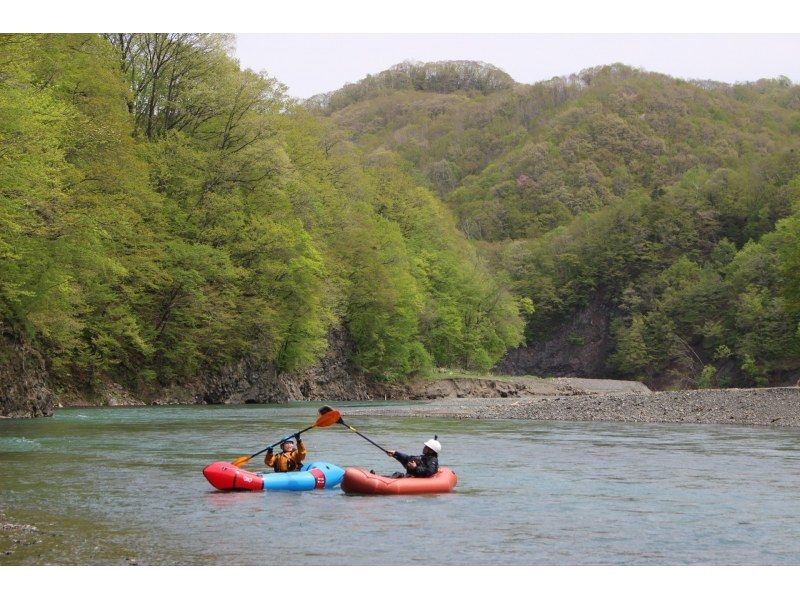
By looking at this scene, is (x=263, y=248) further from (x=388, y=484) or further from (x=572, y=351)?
(x=572, y=351)

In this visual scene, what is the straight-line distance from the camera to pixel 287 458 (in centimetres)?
2127

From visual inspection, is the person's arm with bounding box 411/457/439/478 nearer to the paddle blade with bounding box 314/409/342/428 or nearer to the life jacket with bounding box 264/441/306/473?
the life jacket with bounding box 264/441/306/473

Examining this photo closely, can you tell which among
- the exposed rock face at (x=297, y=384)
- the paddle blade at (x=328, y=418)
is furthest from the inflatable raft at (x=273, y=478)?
the exposed rock face at (x=297, y=384)

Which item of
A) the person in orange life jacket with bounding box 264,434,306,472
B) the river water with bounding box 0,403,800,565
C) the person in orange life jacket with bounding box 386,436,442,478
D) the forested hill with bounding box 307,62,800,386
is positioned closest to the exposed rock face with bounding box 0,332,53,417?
the river water with bounding box 0,403,800,565

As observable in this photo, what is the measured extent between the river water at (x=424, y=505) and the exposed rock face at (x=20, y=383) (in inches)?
179

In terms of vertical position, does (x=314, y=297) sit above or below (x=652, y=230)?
below


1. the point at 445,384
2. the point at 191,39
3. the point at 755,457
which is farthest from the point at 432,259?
the point at 755,457

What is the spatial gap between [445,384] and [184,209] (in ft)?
106

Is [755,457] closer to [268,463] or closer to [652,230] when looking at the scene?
[268,463]

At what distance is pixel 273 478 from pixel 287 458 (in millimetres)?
799

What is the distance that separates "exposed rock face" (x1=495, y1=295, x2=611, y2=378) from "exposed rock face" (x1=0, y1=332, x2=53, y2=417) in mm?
100652

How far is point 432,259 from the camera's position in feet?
287

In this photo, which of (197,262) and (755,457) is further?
(197,262)

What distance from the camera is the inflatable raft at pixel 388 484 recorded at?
65.5ft
